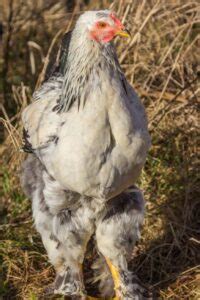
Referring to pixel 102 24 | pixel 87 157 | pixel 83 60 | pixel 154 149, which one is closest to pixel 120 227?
pixel 87 157

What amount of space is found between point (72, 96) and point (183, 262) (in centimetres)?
149

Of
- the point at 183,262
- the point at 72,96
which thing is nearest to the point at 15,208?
the point at 183,262

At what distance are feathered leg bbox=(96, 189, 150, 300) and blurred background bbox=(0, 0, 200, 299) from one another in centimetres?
42

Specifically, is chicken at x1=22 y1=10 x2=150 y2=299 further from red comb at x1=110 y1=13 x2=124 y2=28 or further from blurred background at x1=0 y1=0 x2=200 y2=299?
blurred background at x1=0 y1=0 x2=200 y2=299

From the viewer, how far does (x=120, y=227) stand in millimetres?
3754

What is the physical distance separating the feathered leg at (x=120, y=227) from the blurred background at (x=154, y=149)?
0.42 metres

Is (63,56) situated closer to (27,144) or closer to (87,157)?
(27,144)

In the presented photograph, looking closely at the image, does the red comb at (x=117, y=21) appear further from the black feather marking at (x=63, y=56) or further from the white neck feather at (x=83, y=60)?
the black feather marking at (x=63, y=56)

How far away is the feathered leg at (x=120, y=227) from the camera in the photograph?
12.3 feet

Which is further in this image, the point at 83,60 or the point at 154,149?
the point at 154,149

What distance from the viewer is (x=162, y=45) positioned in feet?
18.6

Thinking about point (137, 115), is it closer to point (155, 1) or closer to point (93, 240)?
point (93, 240)

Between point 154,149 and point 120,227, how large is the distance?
1336 mm

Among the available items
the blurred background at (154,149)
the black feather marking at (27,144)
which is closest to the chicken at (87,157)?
the black feather marking at (27,144)
